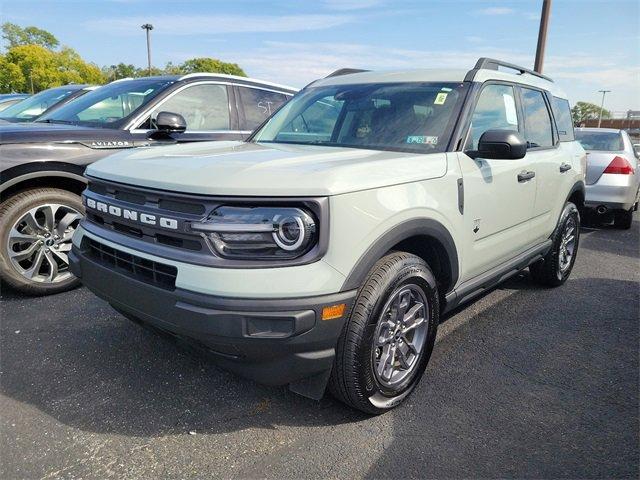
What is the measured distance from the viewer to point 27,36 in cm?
8331

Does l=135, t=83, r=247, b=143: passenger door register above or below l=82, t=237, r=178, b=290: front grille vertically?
above

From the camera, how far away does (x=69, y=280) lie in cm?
403

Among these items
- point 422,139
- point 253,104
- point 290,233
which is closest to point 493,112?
point 422,139

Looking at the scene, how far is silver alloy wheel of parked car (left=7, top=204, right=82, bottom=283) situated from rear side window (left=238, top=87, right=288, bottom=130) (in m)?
2.07

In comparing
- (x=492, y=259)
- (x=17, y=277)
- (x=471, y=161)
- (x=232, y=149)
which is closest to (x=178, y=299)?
(x=232, y=149)

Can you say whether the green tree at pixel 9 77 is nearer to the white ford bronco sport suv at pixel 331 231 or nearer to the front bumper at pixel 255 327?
the white ford bronco sport suv at pixel 331 231

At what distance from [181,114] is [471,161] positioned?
9.92 ft

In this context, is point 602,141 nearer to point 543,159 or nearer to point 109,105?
point 543,159

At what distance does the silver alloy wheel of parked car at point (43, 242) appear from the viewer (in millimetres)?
3781

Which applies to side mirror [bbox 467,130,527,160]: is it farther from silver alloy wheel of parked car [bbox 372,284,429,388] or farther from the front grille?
the front grille

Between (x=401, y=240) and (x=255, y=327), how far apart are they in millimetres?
877

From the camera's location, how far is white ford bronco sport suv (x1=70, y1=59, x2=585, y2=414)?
6.63ft

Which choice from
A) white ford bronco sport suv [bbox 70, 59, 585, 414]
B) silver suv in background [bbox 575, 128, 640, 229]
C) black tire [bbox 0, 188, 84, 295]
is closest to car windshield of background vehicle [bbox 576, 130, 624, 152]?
silver suv in background [bbox 575, 128, 640, 229]

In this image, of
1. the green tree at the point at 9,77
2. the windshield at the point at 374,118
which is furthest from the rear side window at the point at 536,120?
the green tree at the point at 9,77
